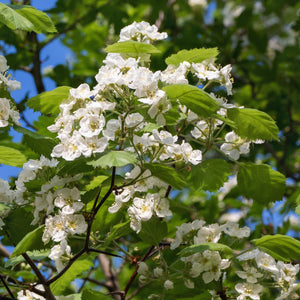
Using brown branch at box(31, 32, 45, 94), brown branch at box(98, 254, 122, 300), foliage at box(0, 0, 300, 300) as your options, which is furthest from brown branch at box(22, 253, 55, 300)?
brown branch at box(31, 32, 45, 94)

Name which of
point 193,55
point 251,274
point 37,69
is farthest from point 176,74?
point 37,69

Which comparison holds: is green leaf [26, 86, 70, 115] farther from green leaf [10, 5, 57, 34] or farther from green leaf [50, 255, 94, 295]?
green leaf [50, 255, 94, 295]

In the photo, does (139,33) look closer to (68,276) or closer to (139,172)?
(139,172)

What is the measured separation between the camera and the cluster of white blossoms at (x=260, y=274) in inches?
78.0

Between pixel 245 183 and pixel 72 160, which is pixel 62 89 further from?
pixel 245 183

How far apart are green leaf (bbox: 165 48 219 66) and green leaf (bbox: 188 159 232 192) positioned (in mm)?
450

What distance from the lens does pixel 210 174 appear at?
2018mm

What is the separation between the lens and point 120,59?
5.74 feet

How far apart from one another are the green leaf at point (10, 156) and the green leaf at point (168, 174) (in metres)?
0.67

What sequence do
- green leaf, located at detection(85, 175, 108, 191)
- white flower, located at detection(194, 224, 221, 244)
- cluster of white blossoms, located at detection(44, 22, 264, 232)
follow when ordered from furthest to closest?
white flower, located at detection(194, 224, 221, 244)
green leaf, located at detection(85, 175, 108, 191)
cluster of white blossoms, located at detection(44, 22, 264, 232)

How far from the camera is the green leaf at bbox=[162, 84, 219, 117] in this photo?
5.25ft

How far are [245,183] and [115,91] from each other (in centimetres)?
83

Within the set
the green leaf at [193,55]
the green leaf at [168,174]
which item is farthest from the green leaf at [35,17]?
the green leaf at [168,174]

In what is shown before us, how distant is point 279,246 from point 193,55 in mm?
879
